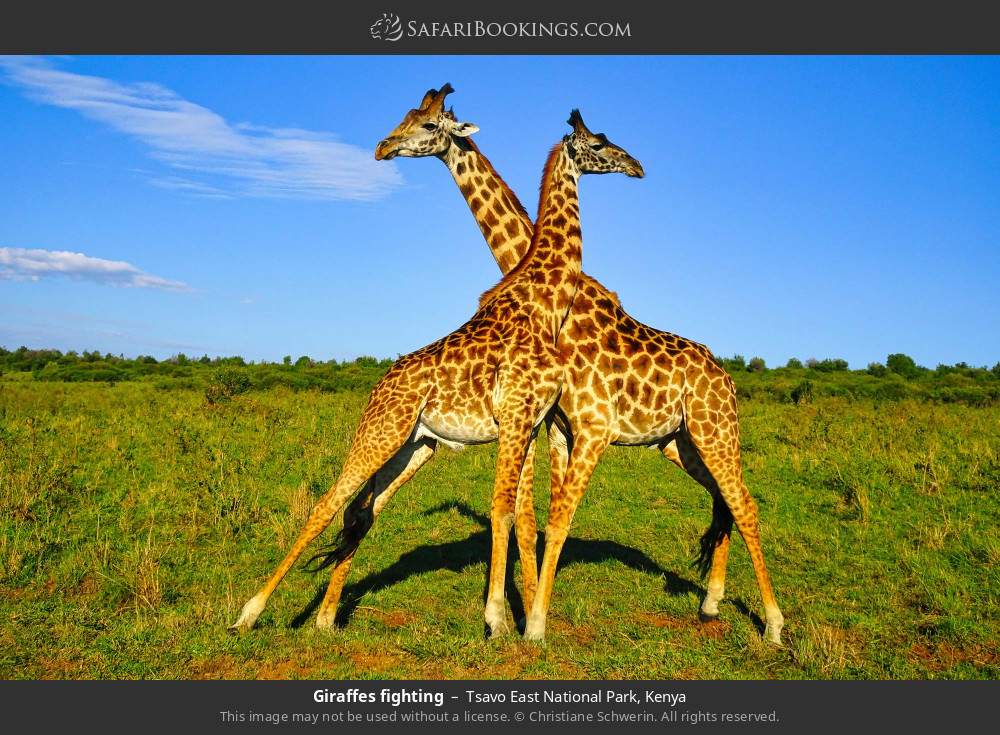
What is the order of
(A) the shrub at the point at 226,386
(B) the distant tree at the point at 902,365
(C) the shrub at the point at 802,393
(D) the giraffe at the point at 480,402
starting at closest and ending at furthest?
(D) the giraffe at the point at 480,402, (A) the shrub at the point at 226,386, (C) the shrub at the point at 802,393, (B) the distant tree at the point at 902,365

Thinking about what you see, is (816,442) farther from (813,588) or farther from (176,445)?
(176,445)

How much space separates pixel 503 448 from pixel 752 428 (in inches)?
512

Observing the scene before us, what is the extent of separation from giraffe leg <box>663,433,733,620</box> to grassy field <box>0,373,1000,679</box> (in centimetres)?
27

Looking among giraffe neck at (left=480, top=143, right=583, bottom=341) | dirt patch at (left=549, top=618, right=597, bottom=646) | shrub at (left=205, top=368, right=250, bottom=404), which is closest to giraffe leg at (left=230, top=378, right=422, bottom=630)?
giraffe neck at (left=480, top=143, right=583, bottom=341)

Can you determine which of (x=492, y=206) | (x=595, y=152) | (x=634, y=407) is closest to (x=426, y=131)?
(x=492, y=206)

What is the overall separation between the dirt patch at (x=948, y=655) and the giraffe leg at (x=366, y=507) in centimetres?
491

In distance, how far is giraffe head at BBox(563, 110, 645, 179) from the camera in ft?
26.0

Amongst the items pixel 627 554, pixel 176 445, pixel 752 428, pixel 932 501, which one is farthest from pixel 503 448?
pixel 752 428

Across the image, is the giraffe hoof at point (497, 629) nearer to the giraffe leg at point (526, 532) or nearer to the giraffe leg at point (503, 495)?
the giraffe leg at point (503, 495)

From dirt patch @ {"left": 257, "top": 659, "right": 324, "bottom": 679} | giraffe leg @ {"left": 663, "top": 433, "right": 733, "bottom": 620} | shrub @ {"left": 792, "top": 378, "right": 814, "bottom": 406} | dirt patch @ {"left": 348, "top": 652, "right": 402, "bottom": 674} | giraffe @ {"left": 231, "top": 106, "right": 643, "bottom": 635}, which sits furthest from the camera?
shrub @ {"left": 792, "top": 378, "right": 814, "bottom": 406}

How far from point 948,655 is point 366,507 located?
5.57 m

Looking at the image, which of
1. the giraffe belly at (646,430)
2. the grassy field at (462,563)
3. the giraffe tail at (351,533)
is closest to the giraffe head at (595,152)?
the giraffe belly at (646,430)

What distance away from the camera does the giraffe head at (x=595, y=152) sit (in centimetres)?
793

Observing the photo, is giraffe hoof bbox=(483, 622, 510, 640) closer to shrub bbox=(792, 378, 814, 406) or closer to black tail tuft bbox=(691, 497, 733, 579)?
black tail tuft bbox=(691, 497, 733, 579)
